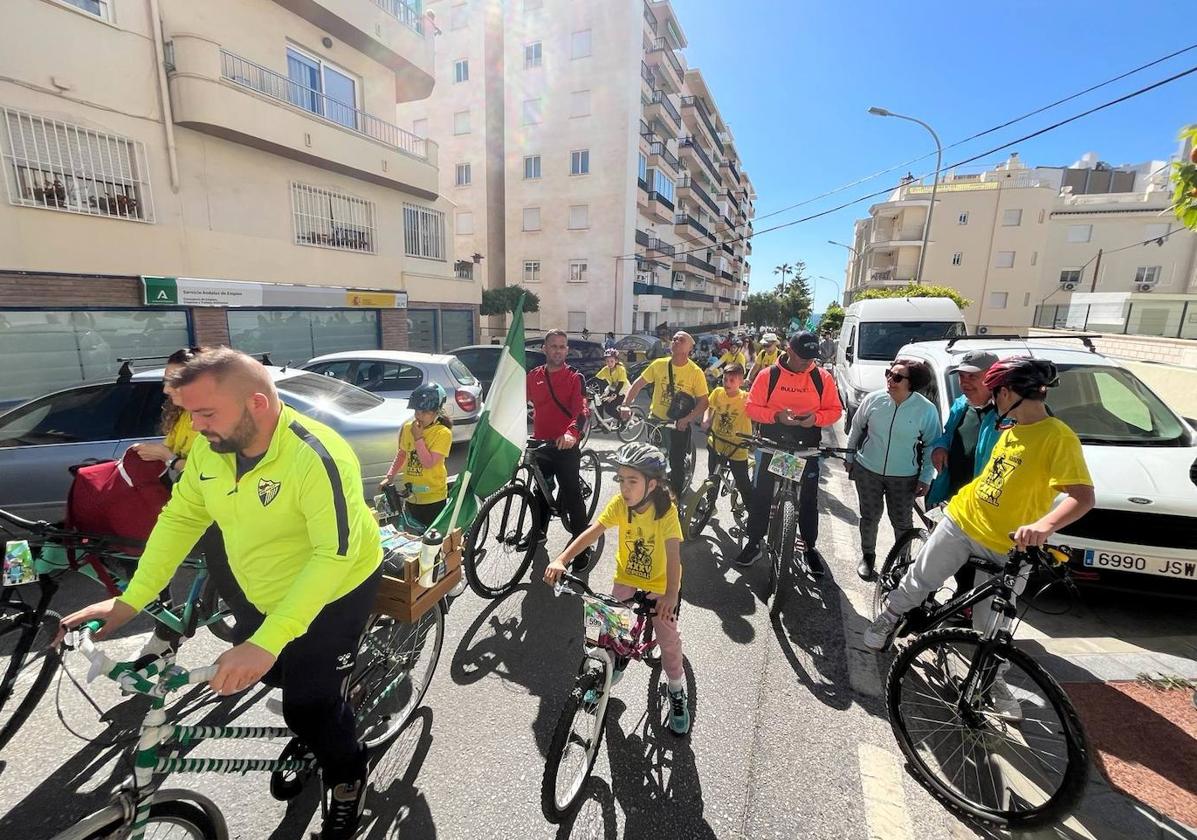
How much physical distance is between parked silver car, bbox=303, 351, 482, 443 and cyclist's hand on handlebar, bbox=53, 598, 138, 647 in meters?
5.52

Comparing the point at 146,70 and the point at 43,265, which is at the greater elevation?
the point at 146,70

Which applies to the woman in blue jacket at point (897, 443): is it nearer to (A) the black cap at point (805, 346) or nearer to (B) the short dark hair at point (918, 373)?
(B) the short dark hair at point (918, 373)

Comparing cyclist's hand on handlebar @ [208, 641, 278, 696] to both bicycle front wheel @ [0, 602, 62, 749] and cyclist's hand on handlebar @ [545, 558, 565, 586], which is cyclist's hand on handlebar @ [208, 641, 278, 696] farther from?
bicycle front wheel @ [0, 602, 62, 749]

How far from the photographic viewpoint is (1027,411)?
257 centimetres

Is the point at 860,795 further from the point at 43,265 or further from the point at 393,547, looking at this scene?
the point at 43,265

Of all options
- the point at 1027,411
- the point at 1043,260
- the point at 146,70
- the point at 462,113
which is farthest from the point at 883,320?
the point at 1043,260

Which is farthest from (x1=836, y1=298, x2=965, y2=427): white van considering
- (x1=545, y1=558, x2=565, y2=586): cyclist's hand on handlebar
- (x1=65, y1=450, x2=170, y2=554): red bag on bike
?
(x1=65, y1=450, x2=170, y2=554): red bag on bike

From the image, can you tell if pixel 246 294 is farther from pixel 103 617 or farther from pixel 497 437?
pixel 103 617

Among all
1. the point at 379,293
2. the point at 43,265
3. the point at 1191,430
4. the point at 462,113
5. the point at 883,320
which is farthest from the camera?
the point at 462,113

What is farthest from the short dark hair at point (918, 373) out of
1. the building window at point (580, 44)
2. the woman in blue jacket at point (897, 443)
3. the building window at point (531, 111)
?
the building window at point (580, 44)

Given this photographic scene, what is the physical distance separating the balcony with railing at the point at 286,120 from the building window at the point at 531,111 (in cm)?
1698

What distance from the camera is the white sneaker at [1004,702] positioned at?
2.52 m

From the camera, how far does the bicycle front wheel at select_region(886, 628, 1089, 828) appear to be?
2240mm

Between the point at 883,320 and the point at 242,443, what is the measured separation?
11885 mm
